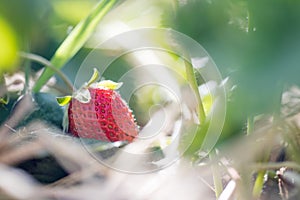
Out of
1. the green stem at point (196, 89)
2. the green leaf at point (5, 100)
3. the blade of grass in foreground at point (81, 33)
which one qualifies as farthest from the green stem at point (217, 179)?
the green leaf at point (5, 100)

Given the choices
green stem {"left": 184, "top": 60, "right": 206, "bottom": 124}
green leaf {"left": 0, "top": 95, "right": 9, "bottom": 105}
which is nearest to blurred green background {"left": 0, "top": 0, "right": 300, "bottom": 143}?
green stem {"left": 184, "top": 60, "right": 206, "bottom": 124}

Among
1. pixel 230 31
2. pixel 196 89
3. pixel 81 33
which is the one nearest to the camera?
pixel 230 31

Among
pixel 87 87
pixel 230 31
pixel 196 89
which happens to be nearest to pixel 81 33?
pixel 87 87

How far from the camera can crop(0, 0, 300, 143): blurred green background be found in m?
0.11

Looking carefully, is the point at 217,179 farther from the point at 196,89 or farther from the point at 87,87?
the point at 87,87

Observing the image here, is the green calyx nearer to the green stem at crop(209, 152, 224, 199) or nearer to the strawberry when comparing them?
the strawberry

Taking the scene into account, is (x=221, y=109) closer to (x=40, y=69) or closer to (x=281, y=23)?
(x=281, y=23)

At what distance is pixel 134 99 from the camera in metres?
0.79

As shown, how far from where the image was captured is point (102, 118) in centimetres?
76

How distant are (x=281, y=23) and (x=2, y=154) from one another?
47 centimetres

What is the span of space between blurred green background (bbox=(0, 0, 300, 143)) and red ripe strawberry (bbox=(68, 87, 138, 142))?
1.36 ft

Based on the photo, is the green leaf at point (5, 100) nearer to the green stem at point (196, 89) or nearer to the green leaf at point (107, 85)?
the green leaf at point (107, 85)

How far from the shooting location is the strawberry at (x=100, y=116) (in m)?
0.73

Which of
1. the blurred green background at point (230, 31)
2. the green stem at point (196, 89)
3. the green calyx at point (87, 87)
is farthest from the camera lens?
the green calyx at point (87, 87)
